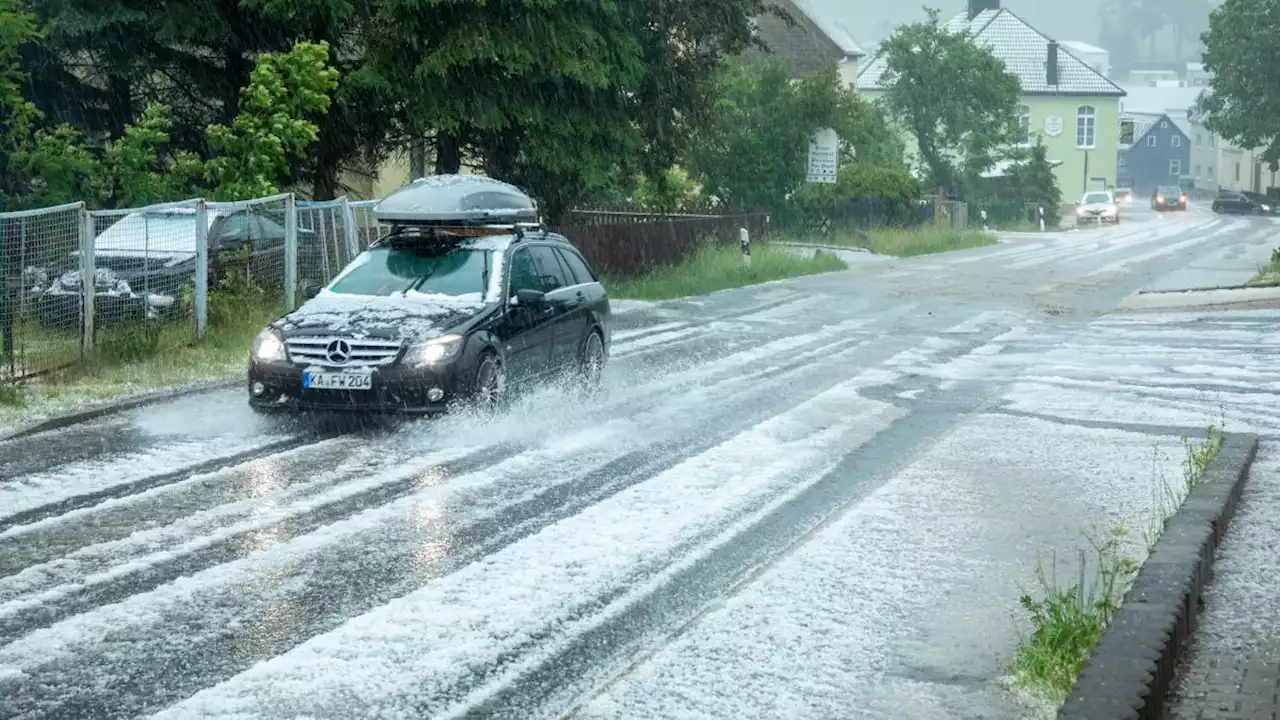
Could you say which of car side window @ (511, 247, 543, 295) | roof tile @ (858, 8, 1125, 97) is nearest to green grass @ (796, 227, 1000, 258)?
car side window @ (511, 247, 543, 295)

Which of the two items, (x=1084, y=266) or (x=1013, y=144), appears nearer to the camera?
(x=1084, y=266)

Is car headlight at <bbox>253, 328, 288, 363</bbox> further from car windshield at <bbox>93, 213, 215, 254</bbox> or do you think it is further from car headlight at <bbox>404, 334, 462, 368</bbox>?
car windshield at <bbox>93, 213, 215, 254</bbox>

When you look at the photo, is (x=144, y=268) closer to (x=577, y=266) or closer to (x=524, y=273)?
(x=577, y=266)

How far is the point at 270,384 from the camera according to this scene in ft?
40.1

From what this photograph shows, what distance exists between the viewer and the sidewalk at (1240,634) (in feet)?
19.1

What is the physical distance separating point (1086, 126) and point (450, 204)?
96796 mm

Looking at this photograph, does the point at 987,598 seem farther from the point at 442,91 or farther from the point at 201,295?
the point at 442,91

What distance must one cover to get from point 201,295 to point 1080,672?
13.5 metres

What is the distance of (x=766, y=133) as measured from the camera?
142ft

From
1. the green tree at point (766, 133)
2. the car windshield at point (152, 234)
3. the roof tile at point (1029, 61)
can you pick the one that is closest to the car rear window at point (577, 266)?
the car windshield at point (152, 234)

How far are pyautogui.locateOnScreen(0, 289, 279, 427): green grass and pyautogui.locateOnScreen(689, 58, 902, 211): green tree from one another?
1009 inches

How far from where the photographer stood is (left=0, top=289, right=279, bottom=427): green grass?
1362 cm

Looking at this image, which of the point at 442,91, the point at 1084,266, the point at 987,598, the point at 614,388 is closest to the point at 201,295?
the point at 614,388

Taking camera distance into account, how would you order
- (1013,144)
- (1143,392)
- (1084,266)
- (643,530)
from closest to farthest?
(643,530) < (1143,392) < (1084,266) < (1013,144)
